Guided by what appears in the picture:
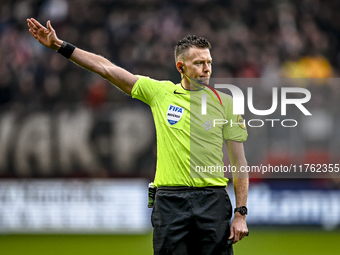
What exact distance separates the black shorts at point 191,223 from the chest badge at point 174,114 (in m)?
0.49

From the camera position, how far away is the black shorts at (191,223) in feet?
10.9

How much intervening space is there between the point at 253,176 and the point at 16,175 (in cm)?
406

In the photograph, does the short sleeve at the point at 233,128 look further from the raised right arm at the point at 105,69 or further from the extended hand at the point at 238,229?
the raised right arm at the point at 105,69

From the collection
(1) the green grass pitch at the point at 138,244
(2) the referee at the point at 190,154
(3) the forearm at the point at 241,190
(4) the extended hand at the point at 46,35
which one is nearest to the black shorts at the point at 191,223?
(2) the referee at the point at 190,154

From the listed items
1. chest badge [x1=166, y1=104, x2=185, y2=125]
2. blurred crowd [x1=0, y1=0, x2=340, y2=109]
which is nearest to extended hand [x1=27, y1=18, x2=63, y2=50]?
chest badge [x1=166, y1=104, x2=185, y2=125]

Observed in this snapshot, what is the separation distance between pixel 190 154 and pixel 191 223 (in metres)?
0.48

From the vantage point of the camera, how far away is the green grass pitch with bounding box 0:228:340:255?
7055 millimetres

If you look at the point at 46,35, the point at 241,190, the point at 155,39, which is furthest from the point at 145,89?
the point at 155,39

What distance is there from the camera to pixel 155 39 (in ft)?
38.6

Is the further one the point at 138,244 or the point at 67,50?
the point at 138,244

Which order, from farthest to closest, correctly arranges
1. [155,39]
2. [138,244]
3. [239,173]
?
1. [155,39]
2. [138,244]
3. [239,173]

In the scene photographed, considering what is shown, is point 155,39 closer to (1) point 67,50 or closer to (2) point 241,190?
(1) point 67,50

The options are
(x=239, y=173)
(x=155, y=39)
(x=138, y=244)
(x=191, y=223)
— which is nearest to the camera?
(x=191, y=223)

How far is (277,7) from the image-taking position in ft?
42.2
